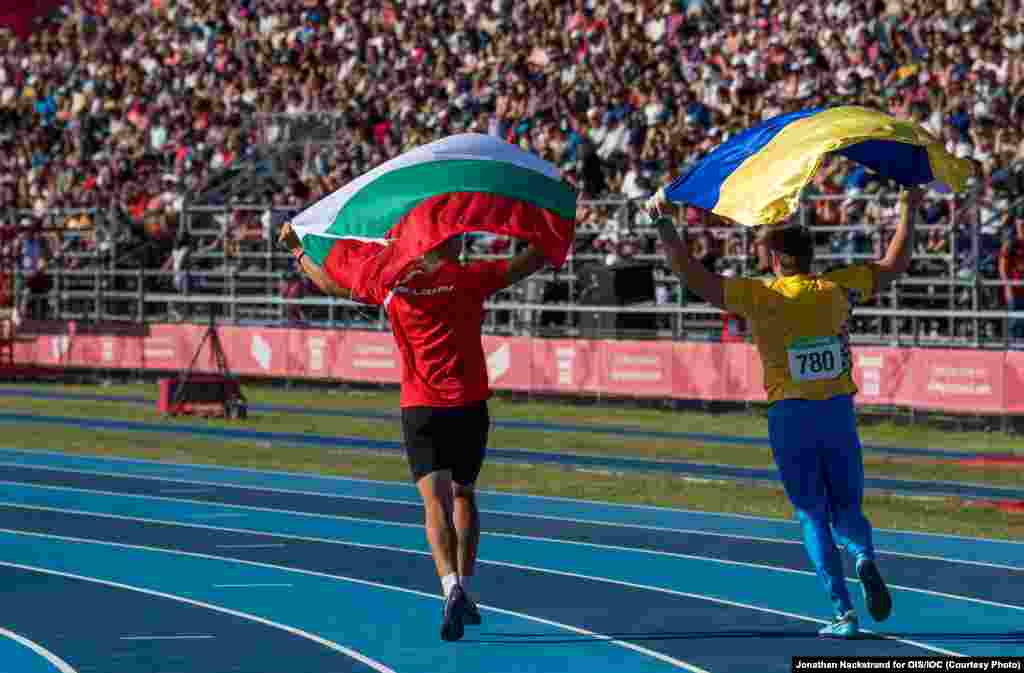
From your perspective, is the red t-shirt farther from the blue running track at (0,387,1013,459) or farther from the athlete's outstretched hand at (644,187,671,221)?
the blue running track at (0,387,1013,459)

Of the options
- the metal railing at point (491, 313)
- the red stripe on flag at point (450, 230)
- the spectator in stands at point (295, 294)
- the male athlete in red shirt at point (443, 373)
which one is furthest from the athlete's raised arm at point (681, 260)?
the spectator in stands at point (295, 294)

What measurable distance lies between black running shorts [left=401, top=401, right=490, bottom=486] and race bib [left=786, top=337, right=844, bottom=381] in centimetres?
145

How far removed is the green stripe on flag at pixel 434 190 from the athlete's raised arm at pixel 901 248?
1.50 meters

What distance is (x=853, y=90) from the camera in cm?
2864

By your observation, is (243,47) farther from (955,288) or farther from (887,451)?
(887,451)

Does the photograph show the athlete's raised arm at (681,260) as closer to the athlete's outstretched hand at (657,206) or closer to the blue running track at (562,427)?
the athlete's outstretched hand at (657,206)

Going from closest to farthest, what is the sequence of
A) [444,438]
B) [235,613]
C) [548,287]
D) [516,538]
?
[444,438] < [235,613] < [516,538] < [548,287]

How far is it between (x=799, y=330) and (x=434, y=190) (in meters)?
2.15

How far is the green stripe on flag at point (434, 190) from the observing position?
10.6 meters

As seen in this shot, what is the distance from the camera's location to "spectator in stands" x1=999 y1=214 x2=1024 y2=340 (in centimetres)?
2562

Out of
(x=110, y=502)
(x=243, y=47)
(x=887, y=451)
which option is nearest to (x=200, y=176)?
(x=243, y=47)

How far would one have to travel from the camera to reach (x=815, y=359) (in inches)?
393

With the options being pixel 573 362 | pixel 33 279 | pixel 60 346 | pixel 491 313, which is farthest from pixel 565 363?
pixel 33 279

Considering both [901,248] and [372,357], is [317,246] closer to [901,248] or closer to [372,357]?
[901,248]
